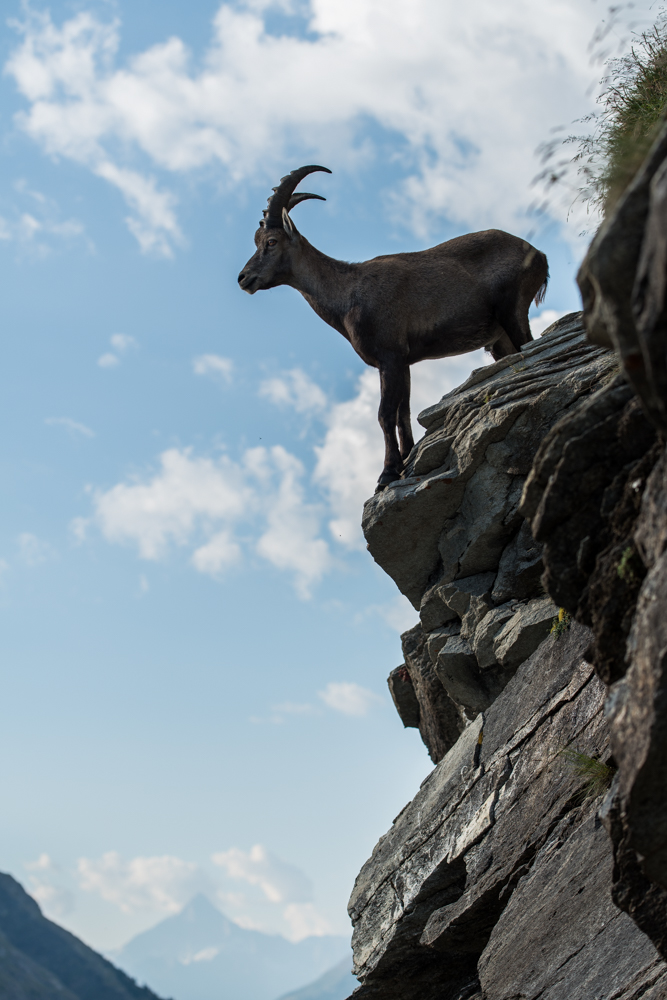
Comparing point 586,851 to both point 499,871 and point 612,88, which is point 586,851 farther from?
point 612,88

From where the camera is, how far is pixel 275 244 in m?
14.8

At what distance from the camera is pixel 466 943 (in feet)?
31.9

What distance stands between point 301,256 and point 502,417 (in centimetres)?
587

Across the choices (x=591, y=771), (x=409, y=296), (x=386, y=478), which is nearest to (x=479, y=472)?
(x=386, y=478)

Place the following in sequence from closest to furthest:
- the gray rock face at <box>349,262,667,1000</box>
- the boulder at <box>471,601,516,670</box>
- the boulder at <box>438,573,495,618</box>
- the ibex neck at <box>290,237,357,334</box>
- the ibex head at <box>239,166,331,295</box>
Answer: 1. the gray rock face at <box>349,262,667,1000</box>
2. the boulder at <box>471,601,516,670</box>
3. the boulder at <box>438,573,495,618</box>
4. the ibex neck at <box>290,237,357,334</box>
5. the ibex head at <box>239,166,331,295</box>

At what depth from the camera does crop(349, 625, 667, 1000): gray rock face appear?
301 inches

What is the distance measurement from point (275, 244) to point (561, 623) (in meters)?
8.88

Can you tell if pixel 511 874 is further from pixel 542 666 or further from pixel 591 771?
pixel 542 666

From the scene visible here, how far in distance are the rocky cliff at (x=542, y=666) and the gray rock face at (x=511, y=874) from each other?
0.09ft

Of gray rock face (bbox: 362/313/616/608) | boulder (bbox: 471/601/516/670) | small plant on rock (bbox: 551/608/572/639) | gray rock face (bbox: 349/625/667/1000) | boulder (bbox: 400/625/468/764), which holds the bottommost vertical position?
gray rock face (bbox: 349/625/667/1000)

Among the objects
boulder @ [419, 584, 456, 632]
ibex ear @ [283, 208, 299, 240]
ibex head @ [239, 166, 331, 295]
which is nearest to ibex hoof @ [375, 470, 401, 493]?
boulder @ [419, 584, 456, 632]

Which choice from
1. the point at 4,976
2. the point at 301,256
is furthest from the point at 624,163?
the point at 4,976

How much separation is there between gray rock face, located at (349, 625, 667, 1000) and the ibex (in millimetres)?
5207

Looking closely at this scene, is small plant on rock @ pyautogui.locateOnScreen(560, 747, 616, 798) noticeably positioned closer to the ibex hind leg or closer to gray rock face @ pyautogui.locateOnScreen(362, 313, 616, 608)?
gray rock face @ pyautogui.locateOnScreen(362, 313, 616, 608)
